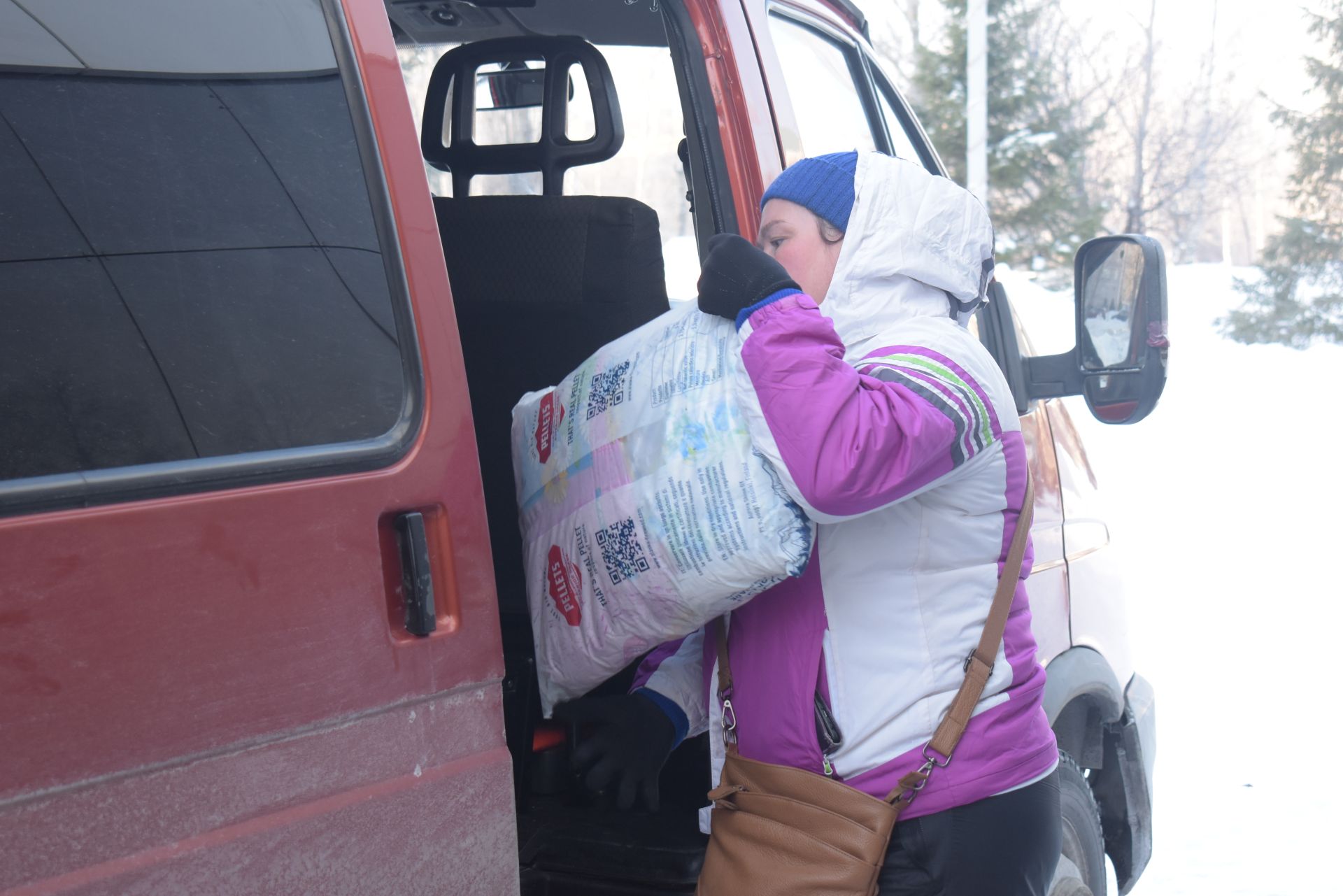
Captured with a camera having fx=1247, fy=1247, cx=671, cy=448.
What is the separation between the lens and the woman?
1.66m

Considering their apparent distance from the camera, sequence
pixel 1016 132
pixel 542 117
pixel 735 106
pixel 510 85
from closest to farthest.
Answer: pixel 735 106, pixel 542 117, pixel 510 85, pixel 1016 132

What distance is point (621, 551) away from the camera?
5.81ft

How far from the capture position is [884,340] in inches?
72.1

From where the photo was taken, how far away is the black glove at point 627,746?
206 centimetres

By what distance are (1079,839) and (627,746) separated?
1.23 m

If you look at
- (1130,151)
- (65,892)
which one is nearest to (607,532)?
(65,892)

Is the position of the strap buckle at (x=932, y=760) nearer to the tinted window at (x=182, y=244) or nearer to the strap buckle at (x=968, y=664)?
the strap buckle at (x=968, y=664)

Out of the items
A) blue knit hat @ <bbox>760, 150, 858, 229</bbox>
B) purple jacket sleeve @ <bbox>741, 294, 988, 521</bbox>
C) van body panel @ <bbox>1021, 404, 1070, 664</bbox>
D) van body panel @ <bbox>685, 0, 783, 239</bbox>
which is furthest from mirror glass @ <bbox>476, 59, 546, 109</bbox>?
purple jacket sleeve @ <bbox>741, 294, 988, 521</bbox>

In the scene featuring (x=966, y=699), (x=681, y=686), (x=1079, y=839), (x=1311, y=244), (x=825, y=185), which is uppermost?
(x=825, y=185)

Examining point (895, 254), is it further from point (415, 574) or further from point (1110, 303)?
point (1110, 303)

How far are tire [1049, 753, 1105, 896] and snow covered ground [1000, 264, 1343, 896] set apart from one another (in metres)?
0.67

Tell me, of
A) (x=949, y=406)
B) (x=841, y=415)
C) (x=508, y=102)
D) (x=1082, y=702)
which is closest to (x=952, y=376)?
(x=949, y=406)

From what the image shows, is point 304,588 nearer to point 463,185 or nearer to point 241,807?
point 241,807

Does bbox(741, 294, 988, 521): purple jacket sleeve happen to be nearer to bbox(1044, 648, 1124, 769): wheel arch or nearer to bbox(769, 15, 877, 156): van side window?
bbox(769, 15, 877, 156): van side window
